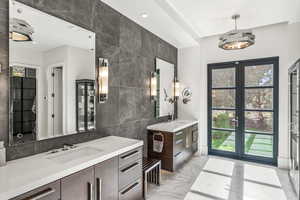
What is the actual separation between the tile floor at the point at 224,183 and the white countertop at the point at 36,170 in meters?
1.37

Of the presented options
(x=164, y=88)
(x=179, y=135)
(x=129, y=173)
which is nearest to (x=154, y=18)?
(x=164, y=88)

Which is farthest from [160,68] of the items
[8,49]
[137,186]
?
[8,49]

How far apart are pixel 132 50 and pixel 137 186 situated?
7.40 ft

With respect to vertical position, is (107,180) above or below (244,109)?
below

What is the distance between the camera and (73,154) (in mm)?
1818

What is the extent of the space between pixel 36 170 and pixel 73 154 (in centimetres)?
48

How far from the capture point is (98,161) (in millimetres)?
1663

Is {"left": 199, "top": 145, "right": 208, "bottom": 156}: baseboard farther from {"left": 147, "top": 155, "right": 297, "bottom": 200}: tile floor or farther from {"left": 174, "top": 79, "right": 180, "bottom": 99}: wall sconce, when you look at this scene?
{"left": 174, "top": 79, "right": 180, "bottom": 99}: wall sconce

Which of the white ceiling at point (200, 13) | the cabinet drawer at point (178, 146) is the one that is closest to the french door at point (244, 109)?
the white ceiling at point (200, 13)

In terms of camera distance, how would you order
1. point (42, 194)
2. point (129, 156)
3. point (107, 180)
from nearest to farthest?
1. point (42, 194)
2. point (107, 180)
3. point (129, 156)

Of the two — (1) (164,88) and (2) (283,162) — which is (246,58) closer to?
(1) (164,88)

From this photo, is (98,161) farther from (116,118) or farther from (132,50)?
(132,50)

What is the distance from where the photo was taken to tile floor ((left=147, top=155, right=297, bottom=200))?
2604 mm

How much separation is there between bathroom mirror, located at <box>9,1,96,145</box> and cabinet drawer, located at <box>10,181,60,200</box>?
699mm
